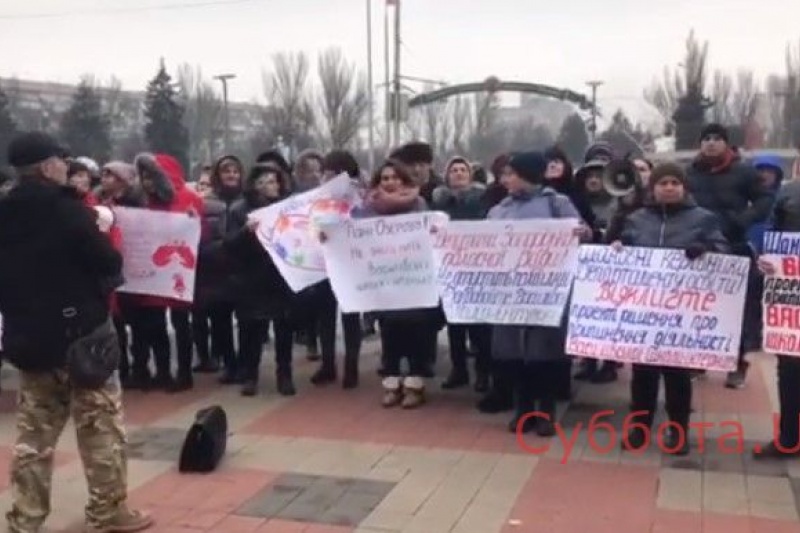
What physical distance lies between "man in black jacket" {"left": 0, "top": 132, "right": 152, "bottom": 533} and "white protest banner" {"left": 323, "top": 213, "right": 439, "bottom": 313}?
3.05 m

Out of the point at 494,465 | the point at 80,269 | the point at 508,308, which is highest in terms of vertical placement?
the point at 80,269

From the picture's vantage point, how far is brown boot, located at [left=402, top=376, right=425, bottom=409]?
8.08 meters

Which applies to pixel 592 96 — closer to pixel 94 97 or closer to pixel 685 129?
pixel 685 129

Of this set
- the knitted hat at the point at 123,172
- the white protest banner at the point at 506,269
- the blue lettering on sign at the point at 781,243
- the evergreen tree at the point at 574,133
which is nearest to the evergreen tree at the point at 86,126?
the evergreen tree at the point at 574,133

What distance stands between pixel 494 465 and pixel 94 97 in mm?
50264

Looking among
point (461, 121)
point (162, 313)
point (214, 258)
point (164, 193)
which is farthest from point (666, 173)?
point (461, 121)

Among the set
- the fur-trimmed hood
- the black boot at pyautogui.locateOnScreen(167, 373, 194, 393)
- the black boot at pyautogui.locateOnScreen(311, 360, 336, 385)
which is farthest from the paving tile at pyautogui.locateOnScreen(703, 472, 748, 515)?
the fur-trimmed hood

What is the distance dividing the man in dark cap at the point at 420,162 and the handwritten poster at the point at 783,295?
2.85 meters

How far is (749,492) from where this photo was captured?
602cm

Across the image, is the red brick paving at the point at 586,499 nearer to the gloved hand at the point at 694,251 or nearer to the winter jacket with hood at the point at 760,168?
the gloved hand at the point at 694,251

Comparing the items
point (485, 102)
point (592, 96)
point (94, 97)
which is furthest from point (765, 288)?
point (485, 102)

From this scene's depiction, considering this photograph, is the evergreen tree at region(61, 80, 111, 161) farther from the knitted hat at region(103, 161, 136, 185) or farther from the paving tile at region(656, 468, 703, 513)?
the paving tile at region(656, 468, 703, 513)

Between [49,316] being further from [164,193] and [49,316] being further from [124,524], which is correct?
[164,193]

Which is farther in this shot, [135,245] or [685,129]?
[685,129]
